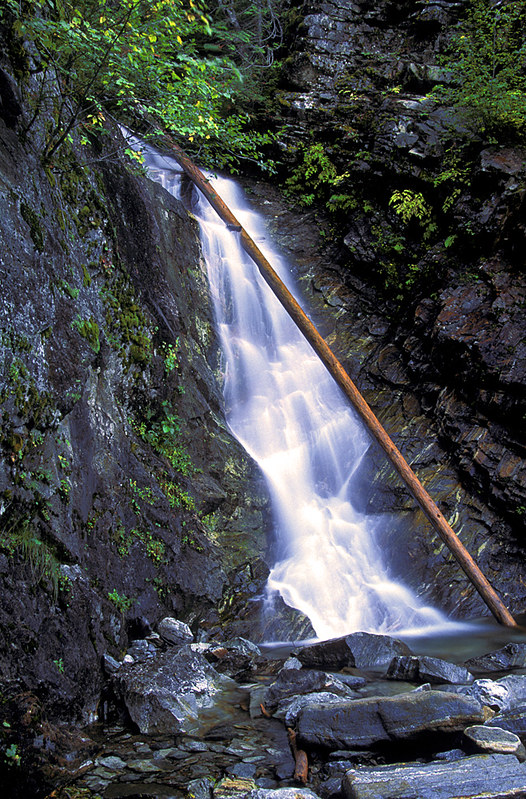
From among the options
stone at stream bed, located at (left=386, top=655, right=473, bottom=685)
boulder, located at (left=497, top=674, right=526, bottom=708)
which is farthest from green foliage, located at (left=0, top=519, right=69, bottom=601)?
boulder, located at (left=497, top=674, right=526, bottom=708)

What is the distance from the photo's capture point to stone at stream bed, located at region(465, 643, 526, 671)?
5.38 m

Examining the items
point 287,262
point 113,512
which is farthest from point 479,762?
point 287,262

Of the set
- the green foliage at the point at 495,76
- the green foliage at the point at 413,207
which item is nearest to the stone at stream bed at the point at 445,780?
the green foliage at the point at 413,207

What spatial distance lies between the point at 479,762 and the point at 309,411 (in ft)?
24.4

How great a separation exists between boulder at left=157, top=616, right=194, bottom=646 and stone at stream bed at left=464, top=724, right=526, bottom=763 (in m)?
3.16

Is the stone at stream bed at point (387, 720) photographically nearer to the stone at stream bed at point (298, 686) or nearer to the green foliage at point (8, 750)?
the stone at stream bed at point (298, 686)

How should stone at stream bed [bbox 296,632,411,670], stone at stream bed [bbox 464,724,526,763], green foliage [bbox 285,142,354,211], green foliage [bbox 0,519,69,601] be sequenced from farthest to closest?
green foliage [bbox 285,142,354,211], stone at stream bed [bbox 296,632,411,670], green foliage [bbox 0,519,69,601], stone at stream bed [bbox 464,724,526,763]

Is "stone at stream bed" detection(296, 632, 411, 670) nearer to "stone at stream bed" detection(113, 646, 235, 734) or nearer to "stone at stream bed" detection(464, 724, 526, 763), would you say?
"stone at stream bed" detection(113, 646, 235, 734)

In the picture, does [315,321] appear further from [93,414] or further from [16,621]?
[16,621]

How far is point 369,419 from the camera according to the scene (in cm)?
876

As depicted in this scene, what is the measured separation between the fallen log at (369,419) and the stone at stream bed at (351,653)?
245cm

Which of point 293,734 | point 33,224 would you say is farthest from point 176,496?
point 33,224

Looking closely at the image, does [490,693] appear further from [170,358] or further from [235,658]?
[170,358]

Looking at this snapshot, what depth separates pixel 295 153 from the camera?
46.4 ft
